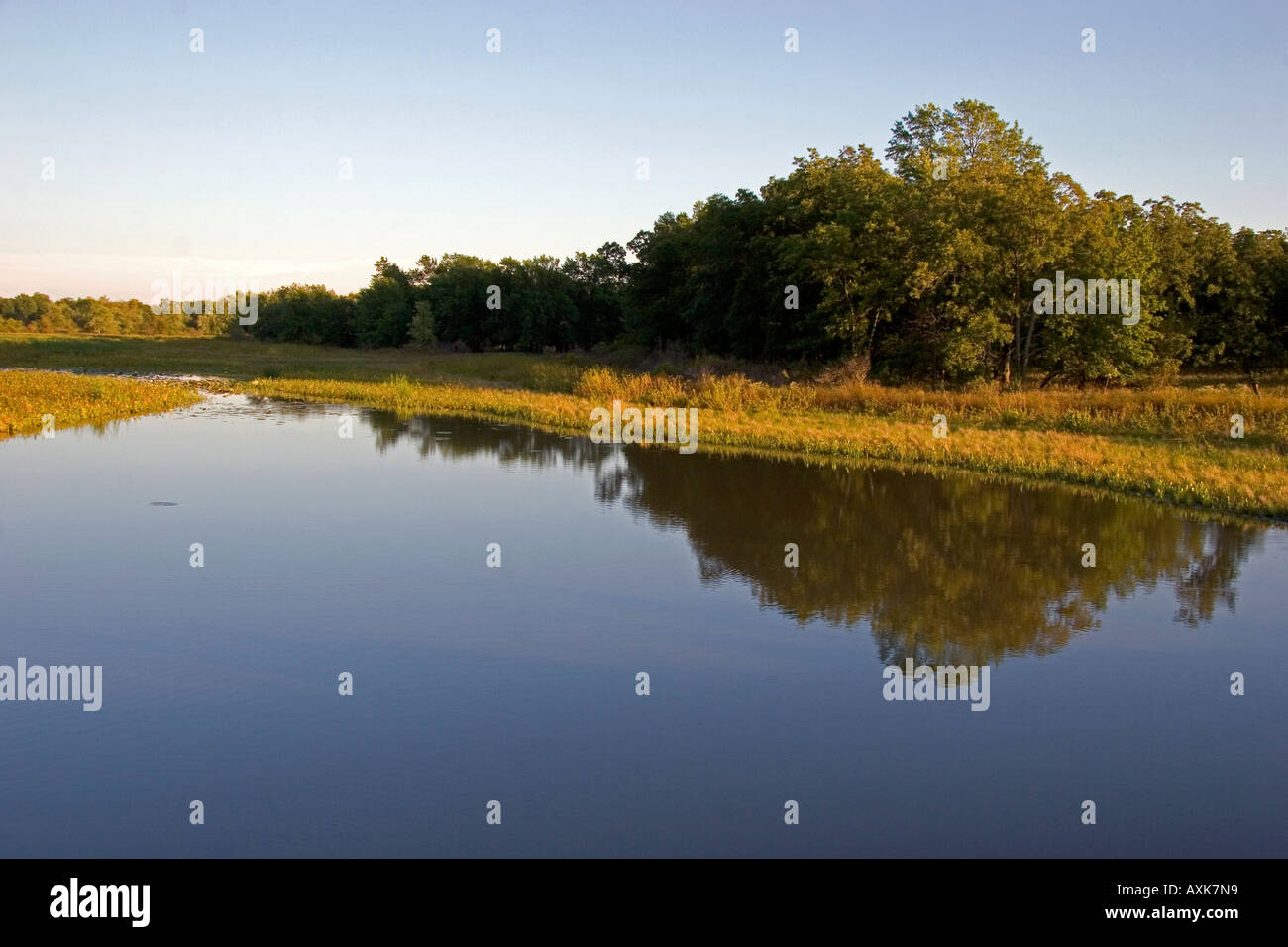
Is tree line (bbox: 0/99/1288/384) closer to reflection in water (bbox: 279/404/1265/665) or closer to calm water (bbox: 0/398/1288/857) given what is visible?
reflection in water (bbox: 279/404/1265/665)

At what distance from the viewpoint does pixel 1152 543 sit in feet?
42.7

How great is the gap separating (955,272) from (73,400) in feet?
82.8

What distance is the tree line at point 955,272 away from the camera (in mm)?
29031

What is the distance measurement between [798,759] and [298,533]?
8.37 meters

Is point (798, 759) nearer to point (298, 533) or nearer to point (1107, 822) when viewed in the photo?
point (1107, 822)

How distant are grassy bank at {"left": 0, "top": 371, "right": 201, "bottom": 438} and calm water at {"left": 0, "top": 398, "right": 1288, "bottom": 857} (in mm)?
11674

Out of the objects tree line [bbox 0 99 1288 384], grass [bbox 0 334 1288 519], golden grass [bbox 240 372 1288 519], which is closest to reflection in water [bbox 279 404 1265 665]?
golden grass [bbox 240 372 1288 519]

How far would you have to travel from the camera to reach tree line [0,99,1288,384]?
95.2 feet

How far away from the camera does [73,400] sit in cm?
2991

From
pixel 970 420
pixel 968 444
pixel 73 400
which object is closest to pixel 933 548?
pixel 968 444
